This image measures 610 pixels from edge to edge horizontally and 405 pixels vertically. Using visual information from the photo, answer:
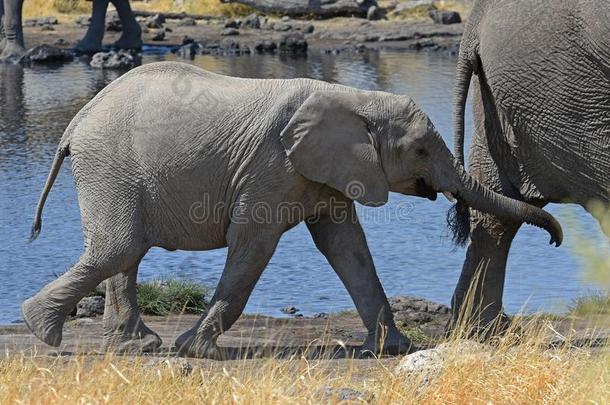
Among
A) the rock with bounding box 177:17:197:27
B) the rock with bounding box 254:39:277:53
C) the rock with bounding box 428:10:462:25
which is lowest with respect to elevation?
the rock with bounding box 177:17:197:27

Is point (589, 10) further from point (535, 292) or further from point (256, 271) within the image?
point (535, 292)

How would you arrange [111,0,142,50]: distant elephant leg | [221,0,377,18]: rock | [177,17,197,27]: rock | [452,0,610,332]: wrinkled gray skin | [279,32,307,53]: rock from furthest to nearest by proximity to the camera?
[177,17,197,27]: rock, [221,0,377,18]: rock, [279,32,307,53]: rock, [111,0,142,50]: distant elephant leg, [452,0,610,332]: wrinkled gray skin

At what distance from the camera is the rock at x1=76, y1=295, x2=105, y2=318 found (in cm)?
925

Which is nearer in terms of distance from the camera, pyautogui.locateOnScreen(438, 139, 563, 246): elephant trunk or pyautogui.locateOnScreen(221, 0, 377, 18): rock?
pyautogui.locateOnScreen(438, 139, 563, 246): elephant trunk

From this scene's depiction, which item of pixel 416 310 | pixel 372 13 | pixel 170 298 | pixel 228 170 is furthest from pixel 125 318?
pixel 372 13

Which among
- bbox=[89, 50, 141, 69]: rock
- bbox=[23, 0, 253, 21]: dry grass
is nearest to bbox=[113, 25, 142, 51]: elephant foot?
bbox=[89, 50, 141, 69]: rock

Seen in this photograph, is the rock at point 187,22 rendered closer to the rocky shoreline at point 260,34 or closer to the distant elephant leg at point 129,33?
the rocky shoreline at point 260,34

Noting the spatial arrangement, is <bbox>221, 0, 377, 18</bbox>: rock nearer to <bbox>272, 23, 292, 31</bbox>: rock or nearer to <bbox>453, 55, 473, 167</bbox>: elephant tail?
<bbox>272, 23, 292, 31</bbox>: rock

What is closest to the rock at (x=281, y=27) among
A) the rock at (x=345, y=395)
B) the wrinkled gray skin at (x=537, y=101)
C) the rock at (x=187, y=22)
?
the rock at (x=187, y=22)

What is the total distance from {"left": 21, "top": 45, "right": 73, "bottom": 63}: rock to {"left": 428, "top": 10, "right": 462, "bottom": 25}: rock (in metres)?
8.06

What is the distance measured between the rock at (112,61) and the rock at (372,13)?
289 inches

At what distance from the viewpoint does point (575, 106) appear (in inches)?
289

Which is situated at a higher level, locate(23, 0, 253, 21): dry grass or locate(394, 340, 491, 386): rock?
locate(394, 340, 491, 386): rock

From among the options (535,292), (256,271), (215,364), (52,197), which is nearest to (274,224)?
(256,271)
